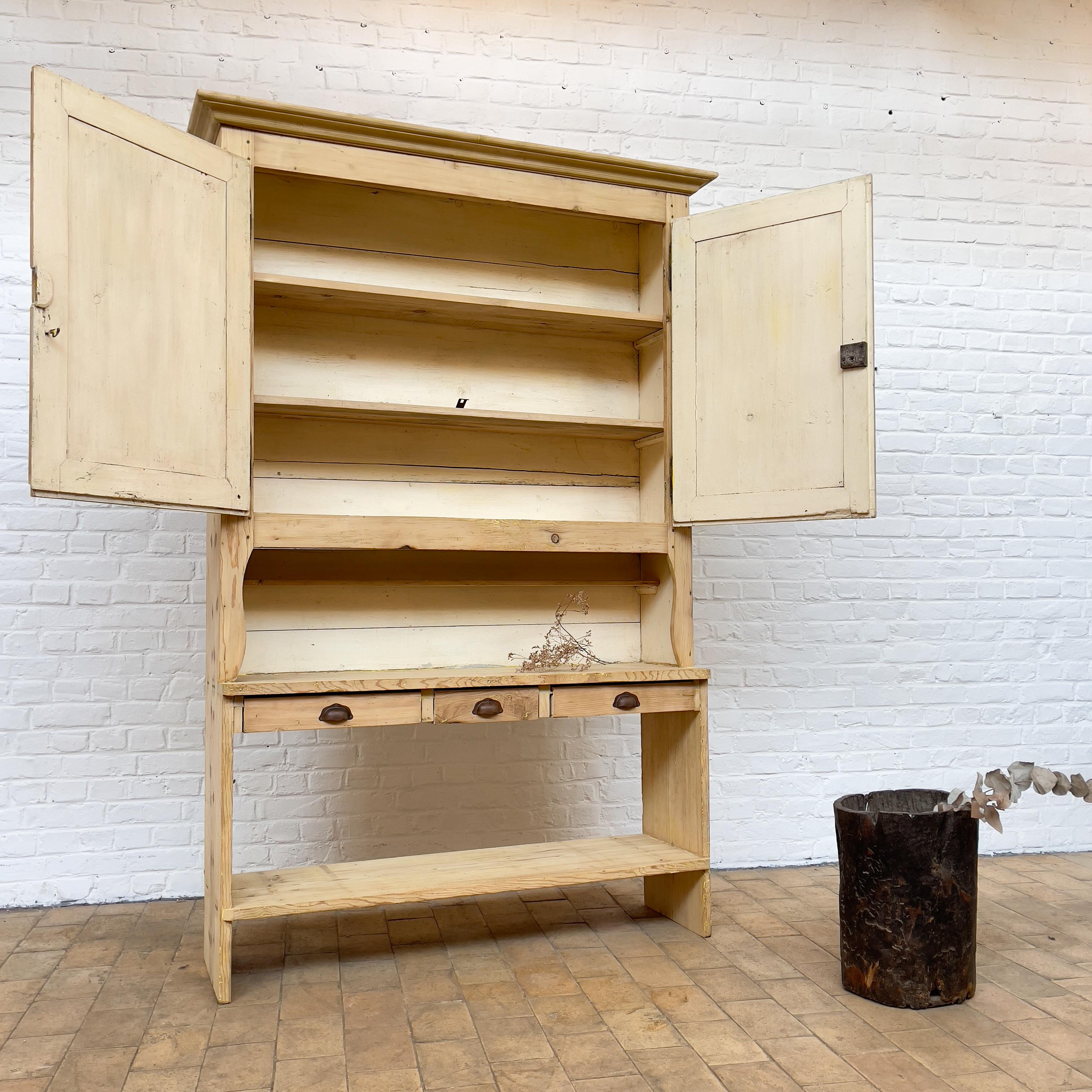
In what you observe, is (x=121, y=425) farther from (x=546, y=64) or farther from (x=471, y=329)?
(x=546, y=64)

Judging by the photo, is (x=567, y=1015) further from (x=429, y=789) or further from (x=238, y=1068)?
(x=429, y=789)

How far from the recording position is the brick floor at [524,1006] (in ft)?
7.19

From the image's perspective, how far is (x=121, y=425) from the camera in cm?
241

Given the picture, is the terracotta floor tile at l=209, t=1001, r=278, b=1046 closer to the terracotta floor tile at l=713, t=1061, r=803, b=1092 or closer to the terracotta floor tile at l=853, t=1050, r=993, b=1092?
the terracotta floor tile at l=713, t=1061, r=803, b=1092

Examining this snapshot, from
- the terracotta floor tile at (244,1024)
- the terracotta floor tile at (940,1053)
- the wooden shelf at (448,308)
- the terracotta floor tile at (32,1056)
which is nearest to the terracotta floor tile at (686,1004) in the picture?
the terracotta floor tile at (940,1053)

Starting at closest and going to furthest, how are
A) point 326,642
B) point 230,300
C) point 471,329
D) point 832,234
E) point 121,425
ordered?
point 121,425 → point 230,300 → point 832,234 → point 326,642 → point 471,329

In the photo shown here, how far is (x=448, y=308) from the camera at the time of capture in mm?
3127

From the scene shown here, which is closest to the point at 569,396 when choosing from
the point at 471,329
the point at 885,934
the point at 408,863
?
the point at 471,329

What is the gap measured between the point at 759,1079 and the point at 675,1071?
18 centimetres

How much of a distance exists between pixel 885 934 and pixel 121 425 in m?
2.25

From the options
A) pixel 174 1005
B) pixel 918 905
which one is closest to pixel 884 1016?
pixel 918 905

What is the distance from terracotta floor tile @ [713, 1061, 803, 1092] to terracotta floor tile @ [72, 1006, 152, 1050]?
1348mm

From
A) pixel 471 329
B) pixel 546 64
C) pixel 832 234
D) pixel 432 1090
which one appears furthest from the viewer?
pixel 546 64

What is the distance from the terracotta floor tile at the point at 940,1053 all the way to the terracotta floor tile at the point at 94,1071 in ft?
5.66
